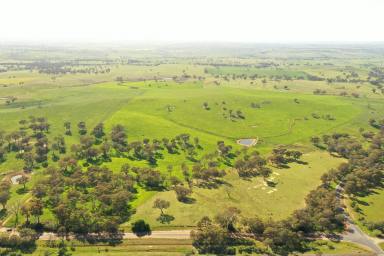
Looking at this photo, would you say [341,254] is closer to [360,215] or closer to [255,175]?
[360,215]

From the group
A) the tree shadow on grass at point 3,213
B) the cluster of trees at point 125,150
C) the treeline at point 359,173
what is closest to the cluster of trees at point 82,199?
the tree shadow on grass at point 3,213

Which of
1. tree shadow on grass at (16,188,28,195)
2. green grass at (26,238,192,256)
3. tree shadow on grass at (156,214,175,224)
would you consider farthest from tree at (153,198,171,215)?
tree shadow on grass at (16,188,28,195)

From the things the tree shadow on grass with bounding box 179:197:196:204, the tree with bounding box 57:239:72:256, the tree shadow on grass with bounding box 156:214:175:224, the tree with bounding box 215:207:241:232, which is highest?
the tree with bounding box 215:207:241:232

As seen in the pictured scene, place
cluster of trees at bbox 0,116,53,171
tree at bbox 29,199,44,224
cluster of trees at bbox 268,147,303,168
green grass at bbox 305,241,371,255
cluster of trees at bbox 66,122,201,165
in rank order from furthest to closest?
cluster of trees at bbox 268,147,303,168, cluster of trees at bbox 66,122,201,165, cluster of trees at bbox 0,116,53,171, tree at bbox 29,199,44,224, green grass at bbox 305,241,371,255

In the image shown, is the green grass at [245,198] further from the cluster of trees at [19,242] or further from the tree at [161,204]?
the cluster of trees at [19,242]

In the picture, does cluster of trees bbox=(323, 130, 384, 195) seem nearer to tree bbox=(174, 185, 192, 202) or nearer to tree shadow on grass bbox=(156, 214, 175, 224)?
tree bbox=(174, 185, 192, 202)

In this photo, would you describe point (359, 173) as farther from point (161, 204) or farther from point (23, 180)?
point (23, 180)

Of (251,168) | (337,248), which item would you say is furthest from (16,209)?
(337,248)
